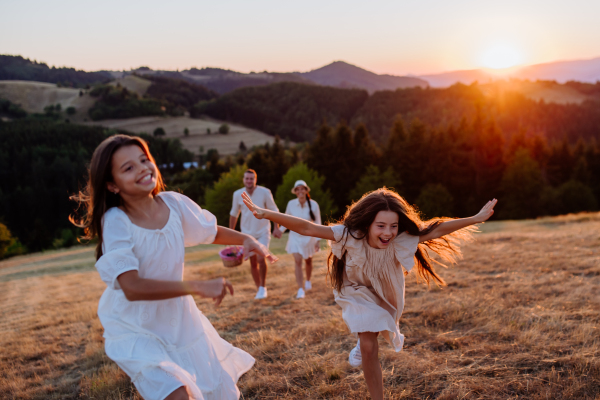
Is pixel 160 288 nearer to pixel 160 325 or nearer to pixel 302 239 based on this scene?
pixel 160 325

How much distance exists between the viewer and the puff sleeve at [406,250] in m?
3.31

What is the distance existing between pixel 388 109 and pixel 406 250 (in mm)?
122871

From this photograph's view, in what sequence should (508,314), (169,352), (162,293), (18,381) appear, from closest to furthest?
(162,293) → (169,352) → (18,381) → (508,314)

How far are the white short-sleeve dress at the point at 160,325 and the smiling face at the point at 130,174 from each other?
135mm

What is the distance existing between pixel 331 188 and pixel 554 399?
44001 millimetres

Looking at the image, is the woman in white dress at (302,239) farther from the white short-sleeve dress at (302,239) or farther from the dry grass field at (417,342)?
the dry grass field at (417,342)

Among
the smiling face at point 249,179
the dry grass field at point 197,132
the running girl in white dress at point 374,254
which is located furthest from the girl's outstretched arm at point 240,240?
the dry grass field at point 197,132

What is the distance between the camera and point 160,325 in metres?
2.34

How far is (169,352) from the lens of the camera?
230 centimetres

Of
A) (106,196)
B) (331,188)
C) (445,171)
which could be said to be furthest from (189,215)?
(445,171)

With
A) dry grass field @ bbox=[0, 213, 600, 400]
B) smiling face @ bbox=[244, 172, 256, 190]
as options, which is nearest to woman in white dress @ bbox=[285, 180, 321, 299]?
dry grass field @ bbox=[0, 213, 600, 400]

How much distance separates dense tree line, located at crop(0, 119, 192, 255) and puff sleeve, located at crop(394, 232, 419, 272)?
204 ft

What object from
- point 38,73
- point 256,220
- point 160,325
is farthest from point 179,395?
point 38,73

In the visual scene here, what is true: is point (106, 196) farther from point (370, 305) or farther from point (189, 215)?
point (370, 305)
